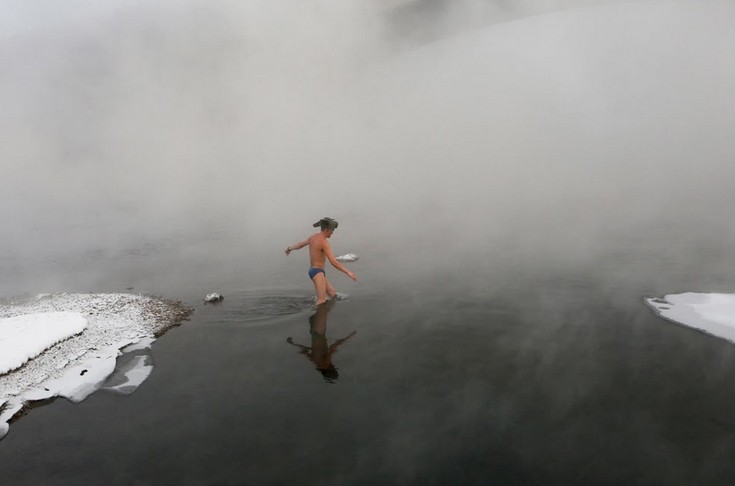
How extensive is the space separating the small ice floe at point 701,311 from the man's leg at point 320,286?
5.43 metres

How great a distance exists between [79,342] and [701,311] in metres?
9.22

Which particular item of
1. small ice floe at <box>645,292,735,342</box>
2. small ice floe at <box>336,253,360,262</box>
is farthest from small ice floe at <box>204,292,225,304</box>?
small ice floe at <box>645,292,735,342</box>

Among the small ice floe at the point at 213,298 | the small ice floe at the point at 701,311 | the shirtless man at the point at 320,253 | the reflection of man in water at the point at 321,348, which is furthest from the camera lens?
the small ice floe at the point at 213,298

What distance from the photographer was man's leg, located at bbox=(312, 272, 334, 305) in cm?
839

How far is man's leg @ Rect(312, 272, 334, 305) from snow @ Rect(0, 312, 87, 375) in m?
3.54

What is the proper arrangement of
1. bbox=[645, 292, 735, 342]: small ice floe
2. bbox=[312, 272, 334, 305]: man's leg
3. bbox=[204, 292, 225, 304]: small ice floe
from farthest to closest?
1. bbox=[204, 292, 225, 304]: small ice floe
2. bbox=[312, 272, 334, 305]: man's leg
3. bbox=[645, 292, 735, 342]: small ice floe

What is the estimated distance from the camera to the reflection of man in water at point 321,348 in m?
6.13

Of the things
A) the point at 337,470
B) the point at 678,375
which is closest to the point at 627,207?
the point at 678,375

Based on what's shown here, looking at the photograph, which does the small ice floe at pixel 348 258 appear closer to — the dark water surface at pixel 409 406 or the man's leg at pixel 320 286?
the man's leg at pixel 320 286

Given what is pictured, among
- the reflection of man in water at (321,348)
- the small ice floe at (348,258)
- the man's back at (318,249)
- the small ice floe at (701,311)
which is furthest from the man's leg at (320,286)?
the small ice floe at (701,311)

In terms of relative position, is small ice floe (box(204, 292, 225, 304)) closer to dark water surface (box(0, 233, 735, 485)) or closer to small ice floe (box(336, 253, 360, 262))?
dark water surface (box(0, 233, 735, 485))

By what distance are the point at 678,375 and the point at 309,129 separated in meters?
45.5

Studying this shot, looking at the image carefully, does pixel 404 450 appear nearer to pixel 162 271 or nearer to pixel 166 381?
pixel 166 381

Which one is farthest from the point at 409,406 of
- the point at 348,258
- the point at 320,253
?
the point at 348,258
